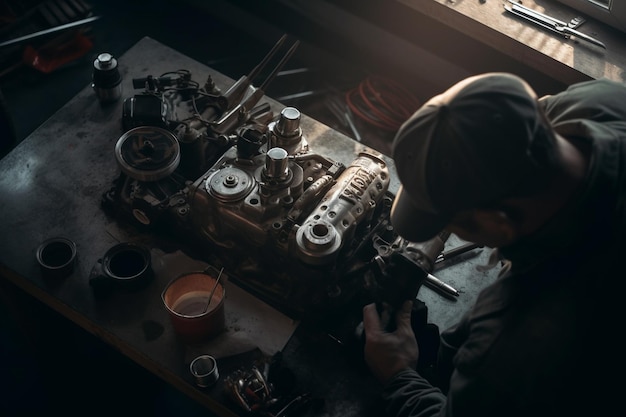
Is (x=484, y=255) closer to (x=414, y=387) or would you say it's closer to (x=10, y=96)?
(x=414, y=387)

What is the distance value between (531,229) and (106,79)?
150 cm

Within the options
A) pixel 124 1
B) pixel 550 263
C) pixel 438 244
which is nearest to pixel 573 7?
pixel 438 244

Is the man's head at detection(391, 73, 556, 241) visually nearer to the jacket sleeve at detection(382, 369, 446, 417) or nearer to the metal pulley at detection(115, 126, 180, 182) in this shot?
the jacket sleeve at detection(382, 369, 446, 417)

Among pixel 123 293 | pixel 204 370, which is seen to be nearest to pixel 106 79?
pixel 123 293

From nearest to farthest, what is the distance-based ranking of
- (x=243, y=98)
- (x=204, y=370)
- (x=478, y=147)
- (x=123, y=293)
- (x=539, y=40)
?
(x=478, y=147) → (x=204, y=370) → (x=123, y=293) → (x=243, y=98) → (x=539, y=40)

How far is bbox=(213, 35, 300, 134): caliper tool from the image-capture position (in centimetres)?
188

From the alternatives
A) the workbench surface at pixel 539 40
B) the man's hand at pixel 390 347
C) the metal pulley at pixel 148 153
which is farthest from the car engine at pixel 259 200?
the workbench surface at pixel 539 40

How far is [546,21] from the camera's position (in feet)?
7.56

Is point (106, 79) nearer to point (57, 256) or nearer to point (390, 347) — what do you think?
point (57, 256)

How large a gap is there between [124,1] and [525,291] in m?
2.94

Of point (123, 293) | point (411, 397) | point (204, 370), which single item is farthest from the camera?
point (123, 293)

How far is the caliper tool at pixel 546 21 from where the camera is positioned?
2.29 m

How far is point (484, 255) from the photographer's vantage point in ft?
6.28

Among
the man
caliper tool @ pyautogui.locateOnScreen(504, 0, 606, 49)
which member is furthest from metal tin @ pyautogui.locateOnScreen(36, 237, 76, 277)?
caliper tool @ pyautogui.locateOnScreen(504, 0, 606, 49)
